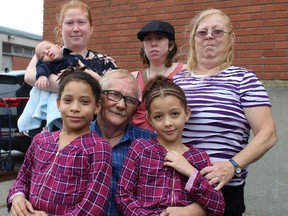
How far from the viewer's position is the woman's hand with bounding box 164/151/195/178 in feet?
6.56

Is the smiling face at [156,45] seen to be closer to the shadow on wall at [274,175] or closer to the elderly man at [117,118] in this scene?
the elderly man at [117,118]

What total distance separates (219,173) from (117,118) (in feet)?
2.11

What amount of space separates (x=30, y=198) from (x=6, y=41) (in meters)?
29.9

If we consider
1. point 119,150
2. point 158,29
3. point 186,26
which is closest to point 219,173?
point 119,150

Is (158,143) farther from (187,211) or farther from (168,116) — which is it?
(187,211)

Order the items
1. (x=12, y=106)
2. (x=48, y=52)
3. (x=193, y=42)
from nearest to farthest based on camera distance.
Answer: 1. (x=193, y=42)
2. (x=48, y=52)
3. (x=12, y=106)

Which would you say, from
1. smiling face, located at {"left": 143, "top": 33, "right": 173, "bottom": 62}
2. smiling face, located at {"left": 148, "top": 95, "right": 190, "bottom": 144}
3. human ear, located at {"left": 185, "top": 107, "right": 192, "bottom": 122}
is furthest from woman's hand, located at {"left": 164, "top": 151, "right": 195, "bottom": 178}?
smiling face, located at {"left": 143, "top": 33, "right": 173, "bottom": 62}

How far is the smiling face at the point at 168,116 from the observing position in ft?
6.85

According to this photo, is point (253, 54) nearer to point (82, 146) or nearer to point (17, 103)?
point (82, 146)

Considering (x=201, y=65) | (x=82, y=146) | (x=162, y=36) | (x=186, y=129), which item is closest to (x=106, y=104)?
(x=82, y=146)

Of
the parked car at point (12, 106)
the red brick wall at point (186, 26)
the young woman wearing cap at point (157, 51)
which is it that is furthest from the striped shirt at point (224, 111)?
the parked car at point (12, 106)

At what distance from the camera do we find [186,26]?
4781mm

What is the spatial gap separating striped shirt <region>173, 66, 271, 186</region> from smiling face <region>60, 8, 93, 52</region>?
0.96 m

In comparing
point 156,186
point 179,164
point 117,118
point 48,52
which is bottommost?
point 156,186
